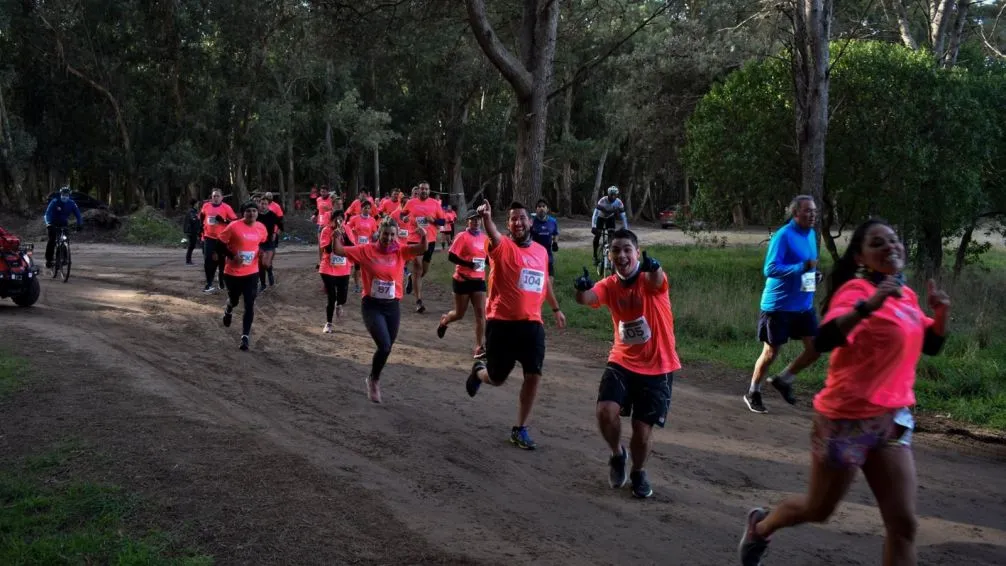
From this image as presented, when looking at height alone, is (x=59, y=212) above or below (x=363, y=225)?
above

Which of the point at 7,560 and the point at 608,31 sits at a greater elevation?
→ the point at 608,31

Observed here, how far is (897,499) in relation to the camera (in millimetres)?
4297

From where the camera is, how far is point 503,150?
48.8m

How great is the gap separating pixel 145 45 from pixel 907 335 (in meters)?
41.9

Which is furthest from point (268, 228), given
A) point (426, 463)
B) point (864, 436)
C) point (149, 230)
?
point (149, 230)

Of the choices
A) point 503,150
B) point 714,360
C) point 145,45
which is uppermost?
point 145,45

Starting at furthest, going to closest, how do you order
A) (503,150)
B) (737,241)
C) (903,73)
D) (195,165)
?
A: (503,150)
(195,165)
(737,241)
(903,73)

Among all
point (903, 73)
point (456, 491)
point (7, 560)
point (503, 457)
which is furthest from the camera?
point (903, 73)

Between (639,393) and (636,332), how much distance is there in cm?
42

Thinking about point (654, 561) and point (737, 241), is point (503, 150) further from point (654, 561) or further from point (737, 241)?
point (654, 561)

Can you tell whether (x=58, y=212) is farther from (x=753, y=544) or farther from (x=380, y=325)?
(x=753, y=544)

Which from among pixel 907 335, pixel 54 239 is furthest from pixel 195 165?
pixel 907 335

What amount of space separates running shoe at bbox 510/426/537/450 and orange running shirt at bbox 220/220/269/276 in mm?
5889

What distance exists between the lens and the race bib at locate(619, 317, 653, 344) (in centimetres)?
626
